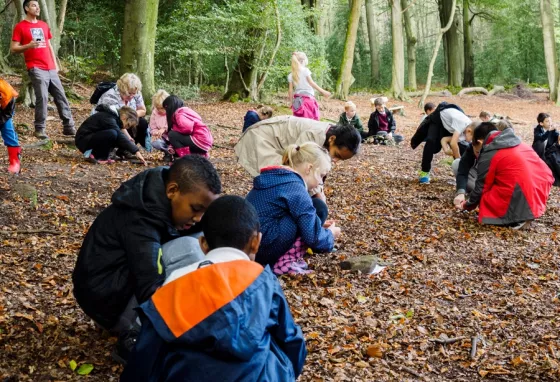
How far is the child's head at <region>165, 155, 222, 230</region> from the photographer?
299cm

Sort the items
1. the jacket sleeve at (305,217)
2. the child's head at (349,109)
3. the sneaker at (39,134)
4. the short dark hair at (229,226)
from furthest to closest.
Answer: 1. the child's head at (349,109)
2. the sneaker at (39,134)
3. the jacket sleeve at (305,217)
4. the short dark hair at (229,226)

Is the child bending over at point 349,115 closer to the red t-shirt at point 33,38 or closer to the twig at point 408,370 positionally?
the red t-shirt at point 33,38

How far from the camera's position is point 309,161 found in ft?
14.4

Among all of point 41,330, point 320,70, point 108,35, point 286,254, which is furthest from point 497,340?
point 108,35

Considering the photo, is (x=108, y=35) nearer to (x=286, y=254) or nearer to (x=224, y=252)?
(x=286, y=254)

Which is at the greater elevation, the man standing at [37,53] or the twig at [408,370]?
the man standing at [37,53]

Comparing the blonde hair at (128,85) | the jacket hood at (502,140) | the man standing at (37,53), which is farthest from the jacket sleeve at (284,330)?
the man standing at (37,53)

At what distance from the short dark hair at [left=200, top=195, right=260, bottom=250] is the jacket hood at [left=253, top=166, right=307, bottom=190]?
5.83 feet

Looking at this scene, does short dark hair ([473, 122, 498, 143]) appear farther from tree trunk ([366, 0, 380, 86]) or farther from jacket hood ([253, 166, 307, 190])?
tree trunk ([366, 0, 380, 86])

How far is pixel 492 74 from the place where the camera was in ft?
110

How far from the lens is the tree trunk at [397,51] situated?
23078mm

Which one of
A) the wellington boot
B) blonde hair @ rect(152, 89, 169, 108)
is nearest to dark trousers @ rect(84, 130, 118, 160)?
blonde hair @ rect(152, 89, 169, 108)

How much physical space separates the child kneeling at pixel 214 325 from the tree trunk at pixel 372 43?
95.3ft

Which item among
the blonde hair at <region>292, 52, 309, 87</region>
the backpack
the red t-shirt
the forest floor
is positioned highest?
the red t-shirt
